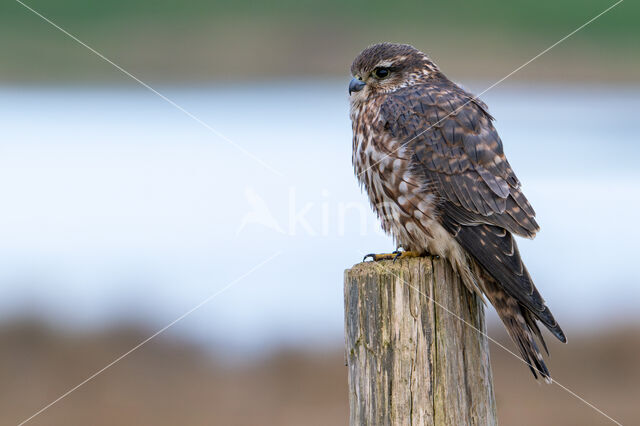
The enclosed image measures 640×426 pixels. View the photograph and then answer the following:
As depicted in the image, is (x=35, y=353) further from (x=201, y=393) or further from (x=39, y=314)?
(x=201, y=393)

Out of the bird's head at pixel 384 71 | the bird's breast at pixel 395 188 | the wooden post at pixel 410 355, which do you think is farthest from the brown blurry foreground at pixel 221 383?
the wooden post at pixel 410 355

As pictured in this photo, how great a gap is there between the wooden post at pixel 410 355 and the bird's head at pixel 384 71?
1.53 meters

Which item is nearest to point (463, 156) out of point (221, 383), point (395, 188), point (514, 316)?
point (395, 188)

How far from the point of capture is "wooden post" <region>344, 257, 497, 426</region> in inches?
92.0

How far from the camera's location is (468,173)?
3.29 metres

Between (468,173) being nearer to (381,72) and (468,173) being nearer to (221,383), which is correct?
(381,72)

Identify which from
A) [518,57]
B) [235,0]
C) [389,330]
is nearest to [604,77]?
[518,57]

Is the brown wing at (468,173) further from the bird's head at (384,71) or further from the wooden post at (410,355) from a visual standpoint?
the wooden post at (410,355)

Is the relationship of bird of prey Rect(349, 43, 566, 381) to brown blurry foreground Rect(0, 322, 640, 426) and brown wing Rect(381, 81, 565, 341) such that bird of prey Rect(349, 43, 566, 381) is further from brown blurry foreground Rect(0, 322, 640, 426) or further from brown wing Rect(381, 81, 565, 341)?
brown blurry foreground Rect(0, 322, 640, 426)

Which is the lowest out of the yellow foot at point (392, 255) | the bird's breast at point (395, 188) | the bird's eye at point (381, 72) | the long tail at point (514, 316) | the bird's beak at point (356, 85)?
the long tail at point (514, 316)

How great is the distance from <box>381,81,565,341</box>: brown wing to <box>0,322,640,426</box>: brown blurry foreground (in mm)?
2467

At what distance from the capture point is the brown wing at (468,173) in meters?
3.07

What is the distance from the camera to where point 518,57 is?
33.9ft

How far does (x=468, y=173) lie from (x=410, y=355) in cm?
118
